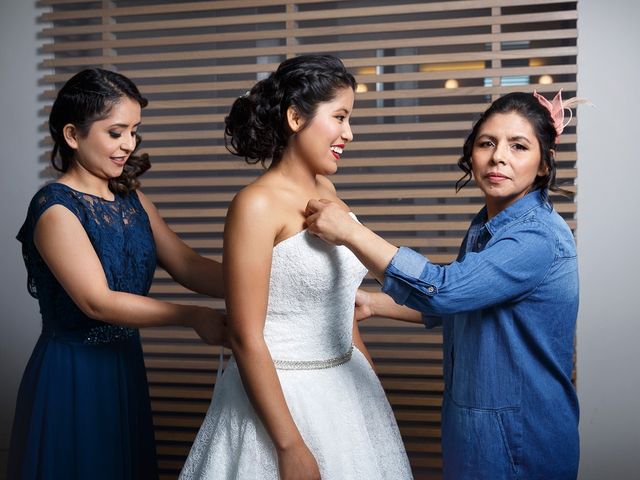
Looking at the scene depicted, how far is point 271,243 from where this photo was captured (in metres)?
1.50

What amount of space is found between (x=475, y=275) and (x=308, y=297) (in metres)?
0.39

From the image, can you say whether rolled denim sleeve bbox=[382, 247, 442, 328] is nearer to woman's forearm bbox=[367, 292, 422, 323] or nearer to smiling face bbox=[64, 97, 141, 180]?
woman's forearm bbox=[367, 292, 422, 323]

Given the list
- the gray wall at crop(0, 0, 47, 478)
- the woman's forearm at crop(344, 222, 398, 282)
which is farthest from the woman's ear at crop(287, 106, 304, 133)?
the gray wall at crop(0, 0, 47, 478)

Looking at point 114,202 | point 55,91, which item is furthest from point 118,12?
point 114,202

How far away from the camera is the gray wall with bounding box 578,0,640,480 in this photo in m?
2.85

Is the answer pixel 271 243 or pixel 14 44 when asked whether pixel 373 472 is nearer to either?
pixel 271 243

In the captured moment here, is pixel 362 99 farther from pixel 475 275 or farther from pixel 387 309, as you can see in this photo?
pixel 475 275

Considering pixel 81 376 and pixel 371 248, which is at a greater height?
pixel 371 248

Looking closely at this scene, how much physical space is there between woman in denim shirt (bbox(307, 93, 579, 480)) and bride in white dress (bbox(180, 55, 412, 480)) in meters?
0.12

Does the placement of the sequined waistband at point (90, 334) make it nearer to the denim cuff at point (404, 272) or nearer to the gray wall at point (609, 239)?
the denim cuff at point (404, 272)

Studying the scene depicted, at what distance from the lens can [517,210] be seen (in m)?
1.61

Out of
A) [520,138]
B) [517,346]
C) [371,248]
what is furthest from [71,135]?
[517,346]

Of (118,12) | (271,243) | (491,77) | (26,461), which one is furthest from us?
(118,12)

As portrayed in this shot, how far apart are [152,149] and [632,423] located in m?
2.46
